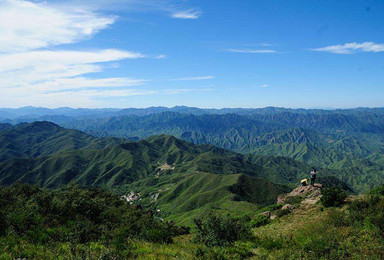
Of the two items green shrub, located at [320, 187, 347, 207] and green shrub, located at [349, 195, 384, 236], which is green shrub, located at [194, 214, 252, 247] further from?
green shrub, located at [320, 187, 347, 207]

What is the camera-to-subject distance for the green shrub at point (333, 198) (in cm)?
2911

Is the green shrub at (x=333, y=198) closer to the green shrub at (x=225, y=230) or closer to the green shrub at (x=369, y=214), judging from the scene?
the green shrub at (x=369, y=214)

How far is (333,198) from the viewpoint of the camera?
97.4 feet

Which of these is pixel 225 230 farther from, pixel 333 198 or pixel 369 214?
pixel 333 198

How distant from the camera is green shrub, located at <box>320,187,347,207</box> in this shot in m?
29.1

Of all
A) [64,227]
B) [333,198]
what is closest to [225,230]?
[64,227]

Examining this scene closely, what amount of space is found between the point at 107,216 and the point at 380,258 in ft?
118

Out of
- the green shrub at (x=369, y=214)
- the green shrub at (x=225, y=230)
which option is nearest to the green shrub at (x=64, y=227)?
the green shrub at (x=225, y=230)

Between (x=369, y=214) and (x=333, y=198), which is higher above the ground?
(x=369, y=214)

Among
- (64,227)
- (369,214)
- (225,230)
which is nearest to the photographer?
(64,227)

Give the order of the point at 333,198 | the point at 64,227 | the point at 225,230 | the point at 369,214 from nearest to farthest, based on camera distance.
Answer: the point at 64,227 → the point at 369,214 → the point at 225,230 → the point at 333,198

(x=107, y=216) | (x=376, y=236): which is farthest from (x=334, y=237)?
(x=107, y=216)

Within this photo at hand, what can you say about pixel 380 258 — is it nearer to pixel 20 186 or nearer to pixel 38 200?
pixel 38 200

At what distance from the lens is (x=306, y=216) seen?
97.7 ft
